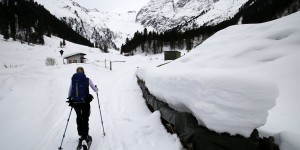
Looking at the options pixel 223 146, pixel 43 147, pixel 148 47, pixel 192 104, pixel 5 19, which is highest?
pixel 5 19

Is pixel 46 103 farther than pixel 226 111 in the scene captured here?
Yes

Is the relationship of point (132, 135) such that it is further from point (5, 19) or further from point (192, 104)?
point (5, 19)

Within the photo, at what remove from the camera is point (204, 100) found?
394 cm

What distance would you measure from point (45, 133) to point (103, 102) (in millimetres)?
4362

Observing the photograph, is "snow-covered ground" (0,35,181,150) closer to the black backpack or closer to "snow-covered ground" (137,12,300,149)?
"snow-covered ground" (137,12,300,149)

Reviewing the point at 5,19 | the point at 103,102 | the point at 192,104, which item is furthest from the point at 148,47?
the point at 192,104

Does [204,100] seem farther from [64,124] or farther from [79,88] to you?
[64,124]

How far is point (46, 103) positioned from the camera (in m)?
10.4

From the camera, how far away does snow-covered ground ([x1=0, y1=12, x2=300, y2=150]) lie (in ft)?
11.8

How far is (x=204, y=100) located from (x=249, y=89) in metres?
0.84

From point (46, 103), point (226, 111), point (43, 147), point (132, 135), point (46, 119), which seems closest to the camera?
point (226, 111)

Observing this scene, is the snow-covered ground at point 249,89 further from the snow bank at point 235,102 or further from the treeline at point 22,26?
the treeline at point 22,26

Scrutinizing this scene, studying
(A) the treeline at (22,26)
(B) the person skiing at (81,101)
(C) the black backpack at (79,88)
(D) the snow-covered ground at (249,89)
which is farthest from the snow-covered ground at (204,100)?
(A) the treeline at (22,26)

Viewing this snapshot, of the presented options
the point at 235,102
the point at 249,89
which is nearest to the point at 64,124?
the point at 235,102
